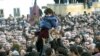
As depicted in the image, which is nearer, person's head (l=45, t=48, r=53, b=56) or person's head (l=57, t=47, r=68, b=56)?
person's head (l=57, t=47, r=68, b=56)

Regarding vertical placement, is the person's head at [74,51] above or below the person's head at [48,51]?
above

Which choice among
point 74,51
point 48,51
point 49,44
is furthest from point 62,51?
point 49,44

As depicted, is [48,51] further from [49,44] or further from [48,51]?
[49,44]

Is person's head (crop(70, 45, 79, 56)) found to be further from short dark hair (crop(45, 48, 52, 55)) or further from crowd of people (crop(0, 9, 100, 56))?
short dark hair (crop(45, 48, 52, 55))

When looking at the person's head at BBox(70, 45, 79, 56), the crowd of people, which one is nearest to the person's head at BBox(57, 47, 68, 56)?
the crowd of people

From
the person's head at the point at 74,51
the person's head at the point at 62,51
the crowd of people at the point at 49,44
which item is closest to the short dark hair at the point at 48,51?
the crowd of people at the point at 49,44

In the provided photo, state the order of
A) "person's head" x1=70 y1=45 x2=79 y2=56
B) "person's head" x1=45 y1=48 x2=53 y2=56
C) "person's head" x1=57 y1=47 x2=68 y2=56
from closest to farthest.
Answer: "person's head" x1=70 y1=45 x2=79 y2=56 < "person's head" x1=57 y1=47 x2=68 y2=56 < "person's head" x1=45 y1=48 x2=53 y2=56

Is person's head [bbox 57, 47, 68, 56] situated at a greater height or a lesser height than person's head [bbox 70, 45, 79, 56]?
lesser

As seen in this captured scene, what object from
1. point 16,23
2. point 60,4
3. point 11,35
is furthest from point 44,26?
point 60,4

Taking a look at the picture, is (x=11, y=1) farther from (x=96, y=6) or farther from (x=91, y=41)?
(x=91, y=41)

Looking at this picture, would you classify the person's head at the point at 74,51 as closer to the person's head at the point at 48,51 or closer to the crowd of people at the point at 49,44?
the crowd of people at the point at 49,44

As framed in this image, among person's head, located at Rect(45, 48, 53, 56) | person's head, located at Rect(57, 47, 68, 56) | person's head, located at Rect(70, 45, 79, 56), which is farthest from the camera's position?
person's head, located at Rect(45, 48, 53, 56)

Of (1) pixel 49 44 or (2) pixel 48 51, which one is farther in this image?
(1) pixel 49 44

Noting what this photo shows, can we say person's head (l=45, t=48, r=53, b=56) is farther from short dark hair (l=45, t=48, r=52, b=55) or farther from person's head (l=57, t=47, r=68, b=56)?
person's head (l=57, t=47, r=68, b=56)
